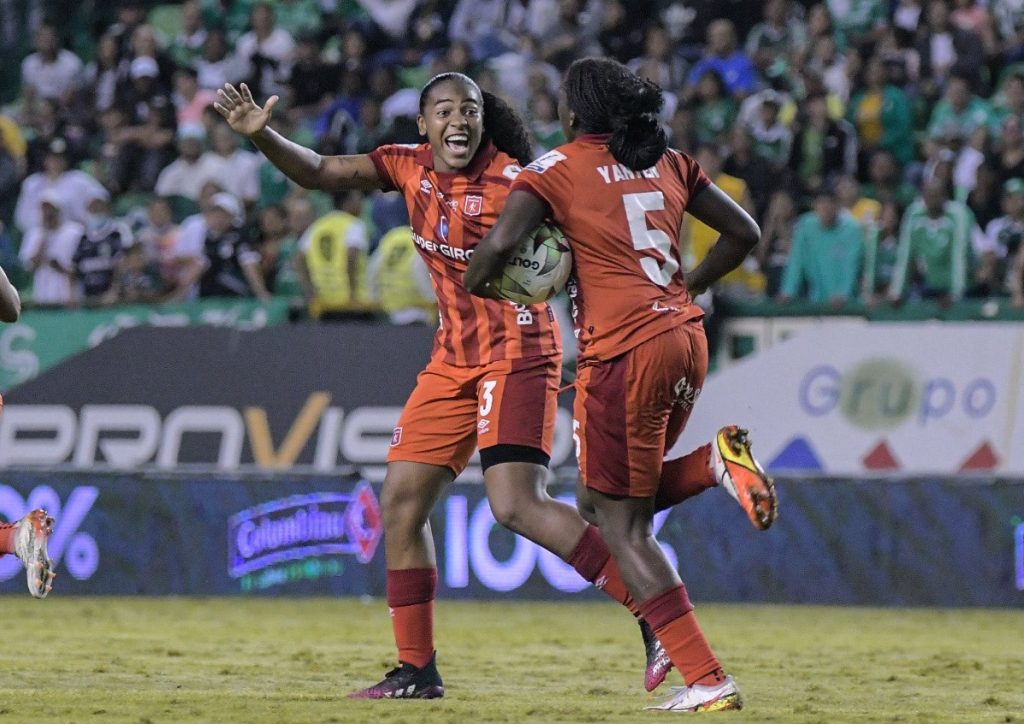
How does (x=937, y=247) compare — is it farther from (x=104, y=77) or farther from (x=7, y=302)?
(x=104, y=77)

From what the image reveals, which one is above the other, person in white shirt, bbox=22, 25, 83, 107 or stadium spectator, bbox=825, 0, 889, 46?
person in white shirt, bbox=22, 25, 83, 107

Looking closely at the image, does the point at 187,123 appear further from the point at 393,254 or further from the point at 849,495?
the point at 849,495

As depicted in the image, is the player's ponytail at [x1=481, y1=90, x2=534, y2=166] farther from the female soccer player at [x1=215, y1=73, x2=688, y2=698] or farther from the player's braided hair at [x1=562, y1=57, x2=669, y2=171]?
the player's braided hair at [x1=562, y1=57, x2=669, y2=171]

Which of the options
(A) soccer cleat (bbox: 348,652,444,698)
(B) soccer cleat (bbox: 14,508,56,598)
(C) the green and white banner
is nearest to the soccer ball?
(A) soccer cleat (bbox: 348,652,444,698)

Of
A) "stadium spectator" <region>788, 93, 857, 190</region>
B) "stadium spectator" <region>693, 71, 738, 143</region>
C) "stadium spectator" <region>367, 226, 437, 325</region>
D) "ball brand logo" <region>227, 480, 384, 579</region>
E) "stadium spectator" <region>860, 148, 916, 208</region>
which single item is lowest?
"ball brand logo" <region>227, 480, 384, 579</region>

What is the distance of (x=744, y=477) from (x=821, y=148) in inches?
398

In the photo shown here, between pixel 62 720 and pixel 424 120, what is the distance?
258 centimetres

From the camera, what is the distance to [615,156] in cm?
606

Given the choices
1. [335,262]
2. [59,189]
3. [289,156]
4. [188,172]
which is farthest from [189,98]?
[289,156]

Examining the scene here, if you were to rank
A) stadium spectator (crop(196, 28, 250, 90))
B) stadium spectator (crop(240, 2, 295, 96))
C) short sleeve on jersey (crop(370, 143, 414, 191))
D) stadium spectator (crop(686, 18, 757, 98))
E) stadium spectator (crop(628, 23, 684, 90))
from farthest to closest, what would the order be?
stadium spectator (crop(196, 28, 250, 90)), stadium spectator (crop(240, 2, 295, 96)), stadium spectator (crop(628, 23, 684, 90)), stadium spectator (crop(686, 18, 757, 98)), short sleeve on jersey (crop(370, 143, 414, 191))

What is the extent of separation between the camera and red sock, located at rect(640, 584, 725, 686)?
19.6 ft

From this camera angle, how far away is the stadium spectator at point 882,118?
51.8 ft

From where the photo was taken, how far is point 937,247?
45.3 ft

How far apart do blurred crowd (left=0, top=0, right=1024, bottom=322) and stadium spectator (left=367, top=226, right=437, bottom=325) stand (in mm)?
17
